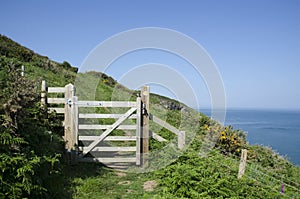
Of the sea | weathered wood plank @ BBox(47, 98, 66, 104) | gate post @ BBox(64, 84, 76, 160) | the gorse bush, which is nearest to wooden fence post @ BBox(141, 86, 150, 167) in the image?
gate post @ BBox(64, 84, 76, 160)

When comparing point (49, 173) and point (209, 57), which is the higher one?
point (209, 57)

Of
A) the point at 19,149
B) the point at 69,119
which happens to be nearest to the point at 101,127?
Answer: the point at 69,119

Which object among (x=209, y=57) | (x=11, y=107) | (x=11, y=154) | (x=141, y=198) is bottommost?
(x=141, y=198)

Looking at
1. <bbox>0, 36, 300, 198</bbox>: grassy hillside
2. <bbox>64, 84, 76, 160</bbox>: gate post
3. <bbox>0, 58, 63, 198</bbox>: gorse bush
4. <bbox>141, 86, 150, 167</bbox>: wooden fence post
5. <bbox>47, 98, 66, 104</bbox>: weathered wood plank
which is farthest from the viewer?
<bbox>141, 86, 150, 167</bbox>: wooden fence post

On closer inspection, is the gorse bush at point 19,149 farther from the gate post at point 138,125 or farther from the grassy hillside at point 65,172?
the gate post at point 138,125

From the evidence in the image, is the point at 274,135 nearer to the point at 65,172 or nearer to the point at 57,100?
the point at 57,100

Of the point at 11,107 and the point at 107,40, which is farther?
the point at 107,40

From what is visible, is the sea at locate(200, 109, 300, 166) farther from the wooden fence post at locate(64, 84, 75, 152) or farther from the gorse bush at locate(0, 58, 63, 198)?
the gorse bush at locate(0, 58, 63, 198)

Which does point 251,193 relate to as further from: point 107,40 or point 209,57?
point 107,40

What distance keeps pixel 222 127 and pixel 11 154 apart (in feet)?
37.1

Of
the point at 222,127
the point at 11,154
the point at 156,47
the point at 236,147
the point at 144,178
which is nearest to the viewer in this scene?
the point at 11,154

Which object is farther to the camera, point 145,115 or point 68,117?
point 145,115

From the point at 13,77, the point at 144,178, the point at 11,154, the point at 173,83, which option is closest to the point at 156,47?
the point at 173,83

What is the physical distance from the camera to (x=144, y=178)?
7.48 meters
